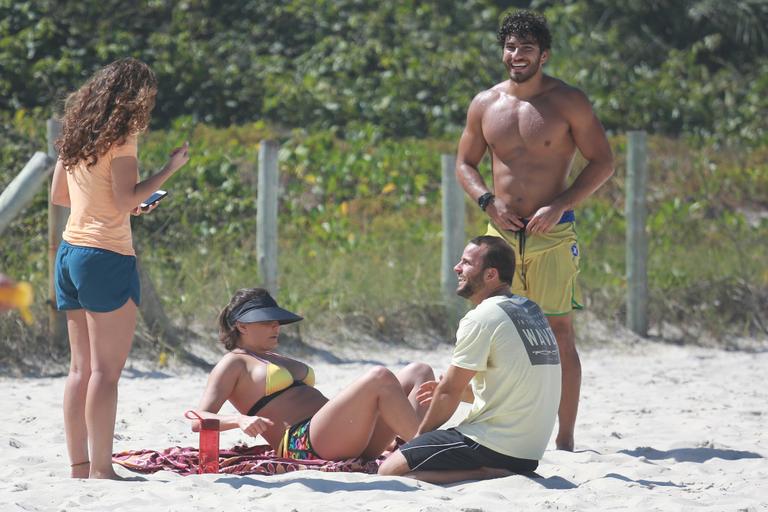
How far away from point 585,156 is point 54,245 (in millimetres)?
3177

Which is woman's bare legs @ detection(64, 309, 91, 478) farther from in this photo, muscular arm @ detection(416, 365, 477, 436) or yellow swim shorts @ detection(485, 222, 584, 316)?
yellow swim shorts @ detection(485, 222, 584, 316)

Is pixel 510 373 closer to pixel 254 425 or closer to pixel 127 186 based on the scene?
pixel 254 425

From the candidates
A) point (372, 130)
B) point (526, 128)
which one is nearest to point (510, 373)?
point (526, 128)

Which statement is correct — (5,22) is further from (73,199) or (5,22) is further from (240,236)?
(73,199)

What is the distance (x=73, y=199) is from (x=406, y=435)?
59.0 inches

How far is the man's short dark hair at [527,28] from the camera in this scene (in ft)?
17.1

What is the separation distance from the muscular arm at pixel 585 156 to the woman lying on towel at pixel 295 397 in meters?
0.84

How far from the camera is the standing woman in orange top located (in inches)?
168

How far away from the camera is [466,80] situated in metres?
13.4

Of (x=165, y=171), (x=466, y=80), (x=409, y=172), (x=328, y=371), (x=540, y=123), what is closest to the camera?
(x=165, y=171)

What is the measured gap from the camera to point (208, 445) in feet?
15.0

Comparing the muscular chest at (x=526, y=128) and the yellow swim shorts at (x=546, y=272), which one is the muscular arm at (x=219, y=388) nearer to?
the yellow swim shorts at (x=546, y=272)

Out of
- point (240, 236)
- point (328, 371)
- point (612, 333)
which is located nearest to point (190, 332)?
point (328, 371)

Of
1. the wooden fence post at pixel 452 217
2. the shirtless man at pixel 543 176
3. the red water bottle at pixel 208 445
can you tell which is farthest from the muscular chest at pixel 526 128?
the wooden fence post at pixel 452 217
